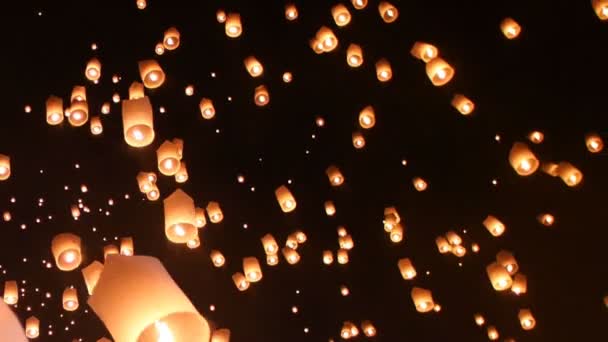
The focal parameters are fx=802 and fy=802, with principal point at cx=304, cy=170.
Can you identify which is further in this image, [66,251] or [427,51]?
[427,51]

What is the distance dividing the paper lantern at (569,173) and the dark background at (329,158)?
0.32m

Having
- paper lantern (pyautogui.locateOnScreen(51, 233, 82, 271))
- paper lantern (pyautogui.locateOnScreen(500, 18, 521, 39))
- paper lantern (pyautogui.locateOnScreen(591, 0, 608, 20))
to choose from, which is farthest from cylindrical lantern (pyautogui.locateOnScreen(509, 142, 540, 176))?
paper lantern (pyautogui.locateOnScreen(51, 233, 82, 271))

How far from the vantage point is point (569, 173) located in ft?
19.0

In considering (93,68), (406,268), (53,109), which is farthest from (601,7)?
(53,109)

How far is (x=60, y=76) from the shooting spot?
18.4 feet

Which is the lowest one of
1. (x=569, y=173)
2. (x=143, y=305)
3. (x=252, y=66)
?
(x=569, y=173)

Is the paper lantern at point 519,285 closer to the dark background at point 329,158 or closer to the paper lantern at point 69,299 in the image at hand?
the dark background at point 329,158

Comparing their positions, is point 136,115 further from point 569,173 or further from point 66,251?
point 569,173

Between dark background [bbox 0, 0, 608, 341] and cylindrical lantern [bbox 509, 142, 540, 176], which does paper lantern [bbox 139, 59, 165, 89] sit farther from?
cylindrical lantern [bbox 509, 142, 540, 176]

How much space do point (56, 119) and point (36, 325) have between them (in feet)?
5.14

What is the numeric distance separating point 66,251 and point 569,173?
3640mm

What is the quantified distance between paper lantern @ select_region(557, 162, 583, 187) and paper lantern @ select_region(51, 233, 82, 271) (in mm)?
3556

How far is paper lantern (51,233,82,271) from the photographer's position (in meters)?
3.88

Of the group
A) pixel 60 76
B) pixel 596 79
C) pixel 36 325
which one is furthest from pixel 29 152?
pixel 596 79
